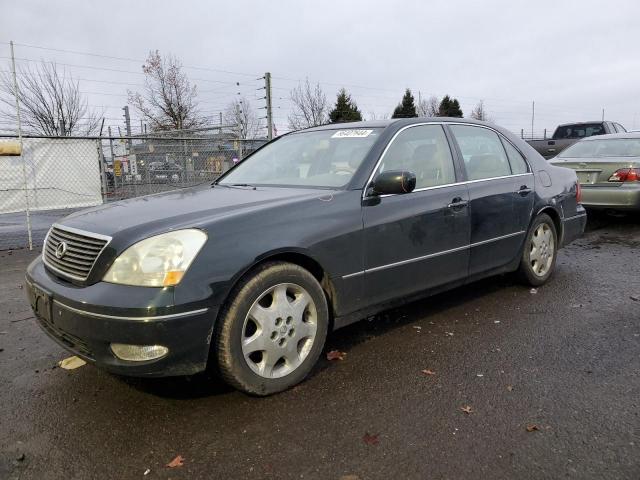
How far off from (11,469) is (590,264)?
19.0 ft

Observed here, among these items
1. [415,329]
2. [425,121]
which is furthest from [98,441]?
[425,121]

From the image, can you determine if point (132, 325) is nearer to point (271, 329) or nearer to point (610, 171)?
point (271, 329)

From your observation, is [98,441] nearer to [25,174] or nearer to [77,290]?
[77,290]

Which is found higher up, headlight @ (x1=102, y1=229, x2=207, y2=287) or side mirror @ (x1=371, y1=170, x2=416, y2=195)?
side mirror @ (x1=371, y1=170, x2=416, y2=195)

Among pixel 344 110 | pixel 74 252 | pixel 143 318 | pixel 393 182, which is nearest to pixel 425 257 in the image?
pixel 393 182

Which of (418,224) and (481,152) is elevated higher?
(481,152)

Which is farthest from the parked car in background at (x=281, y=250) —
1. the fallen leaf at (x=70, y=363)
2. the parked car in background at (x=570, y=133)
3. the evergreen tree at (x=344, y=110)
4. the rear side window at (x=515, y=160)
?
the evergreen tree at (x=344, y=110)

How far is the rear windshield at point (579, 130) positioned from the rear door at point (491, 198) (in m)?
12.5

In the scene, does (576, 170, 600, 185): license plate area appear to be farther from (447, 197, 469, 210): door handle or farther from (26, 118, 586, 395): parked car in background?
(447, 197, 469, 210): door handle

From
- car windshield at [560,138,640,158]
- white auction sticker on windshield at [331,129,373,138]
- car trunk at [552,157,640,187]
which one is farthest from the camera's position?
car windshield at [560,138,640,158]

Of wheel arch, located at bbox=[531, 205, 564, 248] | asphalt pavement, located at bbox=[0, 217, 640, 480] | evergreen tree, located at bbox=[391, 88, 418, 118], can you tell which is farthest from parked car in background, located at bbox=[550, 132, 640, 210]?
evergreen tree, located at bbox=[391, 88, 418, 118]

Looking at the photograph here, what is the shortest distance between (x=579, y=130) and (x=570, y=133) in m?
0.35

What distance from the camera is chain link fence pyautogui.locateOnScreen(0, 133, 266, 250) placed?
25.4ft

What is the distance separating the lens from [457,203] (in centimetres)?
382
